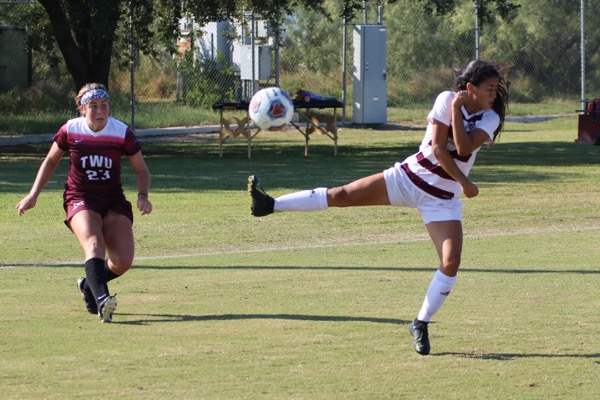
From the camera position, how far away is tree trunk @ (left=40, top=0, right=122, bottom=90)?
843 inches

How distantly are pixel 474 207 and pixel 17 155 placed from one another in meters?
12.1

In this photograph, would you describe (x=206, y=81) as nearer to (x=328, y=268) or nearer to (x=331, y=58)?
(x=331, y=58)

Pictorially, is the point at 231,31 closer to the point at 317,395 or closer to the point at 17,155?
the point at 17,155

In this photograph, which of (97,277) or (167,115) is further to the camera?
(167,115)

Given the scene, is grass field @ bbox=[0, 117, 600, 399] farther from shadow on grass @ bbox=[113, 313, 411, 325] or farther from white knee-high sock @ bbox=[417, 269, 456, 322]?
white knee-high sock @ bbox=[417, 269, 456, 322]

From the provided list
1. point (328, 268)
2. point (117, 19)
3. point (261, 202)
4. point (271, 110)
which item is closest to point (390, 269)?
point (328, 268)

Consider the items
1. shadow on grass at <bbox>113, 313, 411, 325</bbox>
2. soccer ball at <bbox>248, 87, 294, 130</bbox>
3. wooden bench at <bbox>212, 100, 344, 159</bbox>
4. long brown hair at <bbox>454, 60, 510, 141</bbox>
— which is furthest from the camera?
wooden bench at <bbox>212, 100, 344, 159</bbox>

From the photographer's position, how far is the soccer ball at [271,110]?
9562 mm

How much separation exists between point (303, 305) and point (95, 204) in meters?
1.74

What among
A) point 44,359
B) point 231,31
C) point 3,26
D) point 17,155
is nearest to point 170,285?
point 44,359

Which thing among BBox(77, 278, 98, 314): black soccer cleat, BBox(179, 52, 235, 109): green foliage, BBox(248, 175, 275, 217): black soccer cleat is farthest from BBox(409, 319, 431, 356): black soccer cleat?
BBox(179, 52, 235, 109): green foliage

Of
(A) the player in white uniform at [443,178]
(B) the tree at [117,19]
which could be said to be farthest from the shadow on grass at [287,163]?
(A) the player in white uniform at [443,178]

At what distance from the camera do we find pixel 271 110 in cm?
957

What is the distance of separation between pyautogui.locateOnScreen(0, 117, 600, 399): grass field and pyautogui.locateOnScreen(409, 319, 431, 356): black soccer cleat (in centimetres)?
5
